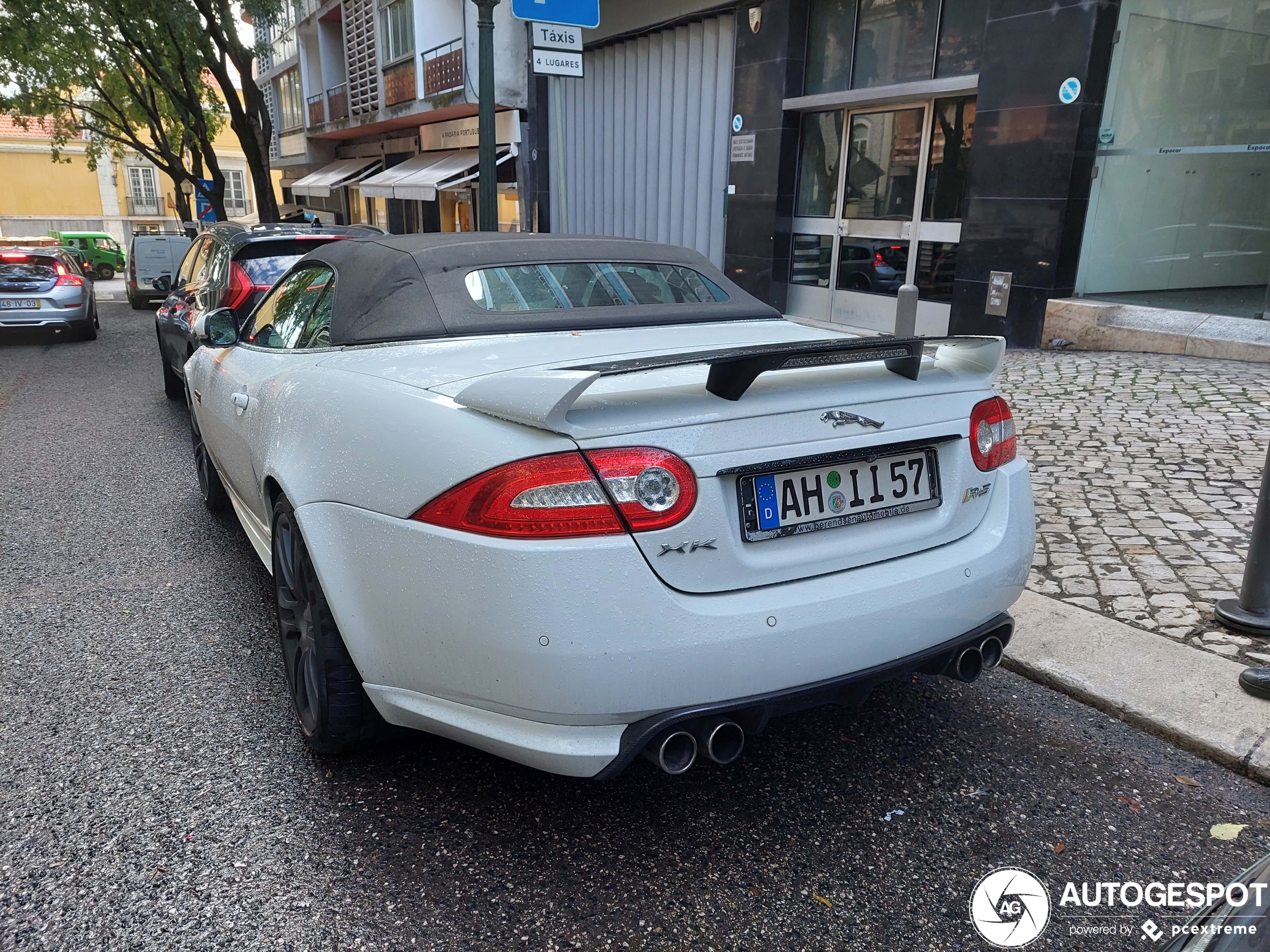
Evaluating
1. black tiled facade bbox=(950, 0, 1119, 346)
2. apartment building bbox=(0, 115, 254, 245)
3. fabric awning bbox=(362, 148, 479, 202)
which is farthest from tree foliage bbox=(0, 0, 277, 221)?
apartment building bbox=(0, 115, 254, 245)

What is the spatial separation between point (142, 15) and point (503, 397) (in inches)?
931

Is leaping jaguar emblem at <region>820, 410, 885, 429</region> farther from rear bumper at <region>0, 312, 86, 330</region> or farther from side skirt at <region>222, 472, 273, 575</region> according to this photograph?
rear bumper at <region>0, 312, 86, 330</region>

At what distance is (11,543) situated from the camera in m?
4.83

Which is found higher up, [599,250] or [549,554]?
[599,250]

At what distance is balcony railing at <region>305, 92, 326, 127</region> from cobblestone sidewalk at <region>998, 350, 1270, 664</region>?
27913 millimetres

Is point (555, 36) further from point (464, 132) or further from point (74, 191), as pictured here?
point (74, 191)

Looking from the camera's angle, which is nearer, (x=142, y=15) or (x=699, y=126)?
(x=699, y=126)

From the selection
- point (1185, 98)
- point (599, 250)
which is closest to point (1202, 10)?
point (1185, 98)

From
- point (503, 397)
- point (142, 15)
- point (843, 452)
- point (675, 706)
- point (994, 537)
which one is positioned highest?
point (142, 15)

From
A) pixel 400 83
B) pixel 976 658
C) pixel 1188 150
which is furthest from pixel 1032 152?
pixel 400 83

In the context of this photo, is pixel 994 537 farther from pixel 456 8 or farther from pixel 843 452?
pixel 456 8

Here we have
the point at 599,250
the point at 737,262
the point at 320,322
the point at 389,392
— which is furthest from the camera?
the point at 737,262

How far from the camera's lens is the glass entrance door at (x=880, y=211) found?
10.8 meters

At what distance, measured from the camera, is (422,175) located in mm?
21234
